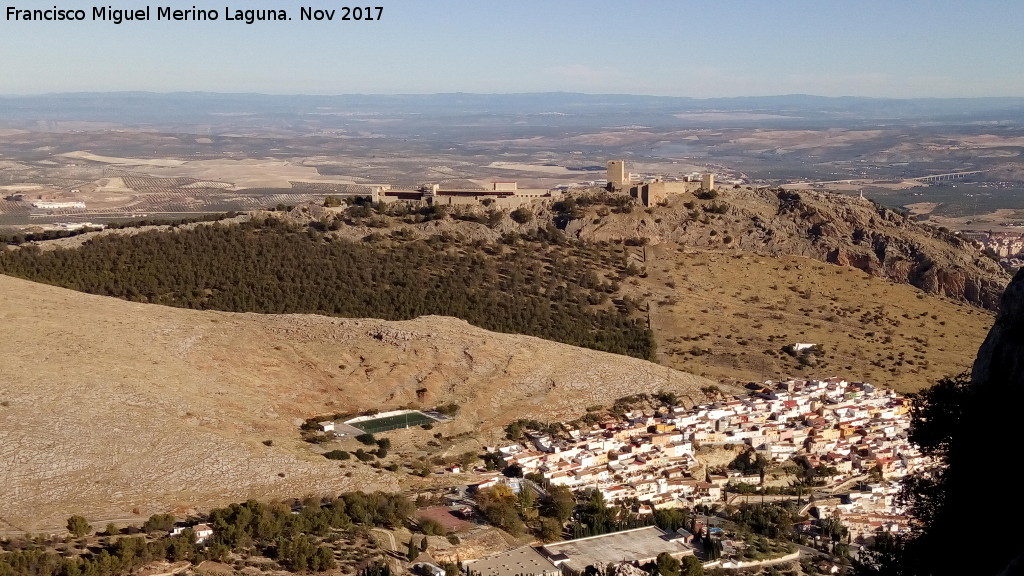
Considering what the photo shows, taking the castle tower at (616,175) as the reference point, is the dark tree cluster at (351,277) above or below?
below

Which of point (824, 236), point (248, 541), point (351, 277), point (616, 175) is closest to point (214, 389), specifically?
point (248, 541)

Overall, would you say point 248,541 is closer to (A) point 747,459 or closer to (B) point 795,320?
(A) point 747,459

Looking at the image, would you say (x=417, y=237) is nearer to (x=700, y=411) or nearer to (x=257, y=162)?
(x=700, y=411)

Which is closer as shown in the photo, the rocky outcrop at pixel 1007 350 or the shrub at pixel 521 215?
the rocky outcrop at pixel 1007 350

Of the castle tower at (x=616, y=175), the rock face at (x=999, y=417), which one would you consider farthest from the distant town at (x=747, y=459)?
the castle tower at (x=616, y=175)

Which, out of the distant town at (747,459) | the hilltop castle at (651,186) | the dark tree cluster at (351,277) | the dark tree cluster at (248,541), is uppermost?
the hilltop castle at (651,186)

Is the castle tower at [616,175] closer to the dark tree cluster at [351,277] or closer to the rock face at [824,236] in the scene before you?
the rock face at [824,236]
